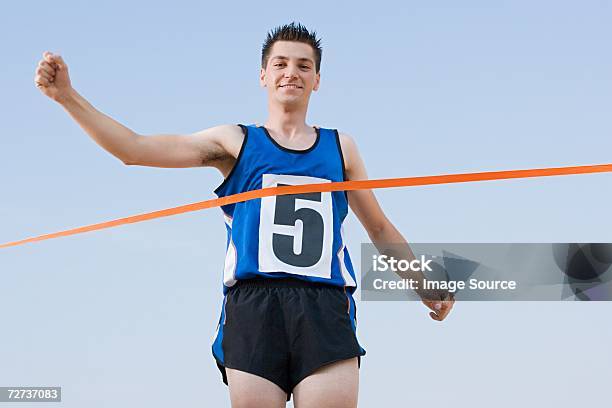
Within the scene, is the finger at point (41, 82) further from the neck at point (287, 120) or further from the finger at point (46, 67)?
the neck at point (287, 120)

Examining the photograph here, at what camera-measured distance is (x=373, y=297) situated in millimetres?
4375

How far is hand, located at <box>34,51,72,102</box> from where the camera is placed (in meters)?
3.26

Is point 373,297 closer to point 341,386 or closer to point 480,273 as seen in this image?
point 480,273

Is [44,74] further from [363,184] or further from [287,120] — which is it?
[363,184]

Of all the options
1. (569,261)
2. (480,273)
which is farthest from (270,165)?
(569,261)

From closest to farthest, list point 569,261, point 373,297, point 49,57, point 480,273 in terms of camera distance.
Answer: point 49,57
point 373,297
point 480,273
point 569,261

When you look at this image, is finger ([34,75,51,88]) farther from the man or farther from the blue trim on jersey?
the blue trim on jersey

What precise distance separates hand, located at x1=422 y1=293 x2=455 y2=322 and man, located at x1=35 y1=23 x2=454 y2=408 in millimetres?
696

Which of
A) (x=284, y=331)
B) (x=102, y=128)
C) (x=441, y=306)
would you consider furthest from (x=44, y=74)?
(x=441, y=306)

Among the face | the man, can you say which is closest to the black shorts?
the man

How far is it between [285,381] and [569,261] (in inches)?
99.9

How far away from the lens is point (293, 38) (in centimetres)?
382

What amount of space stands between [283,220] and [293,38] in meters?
0.95

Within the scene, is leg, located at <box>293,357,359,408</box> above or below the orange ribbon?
below
